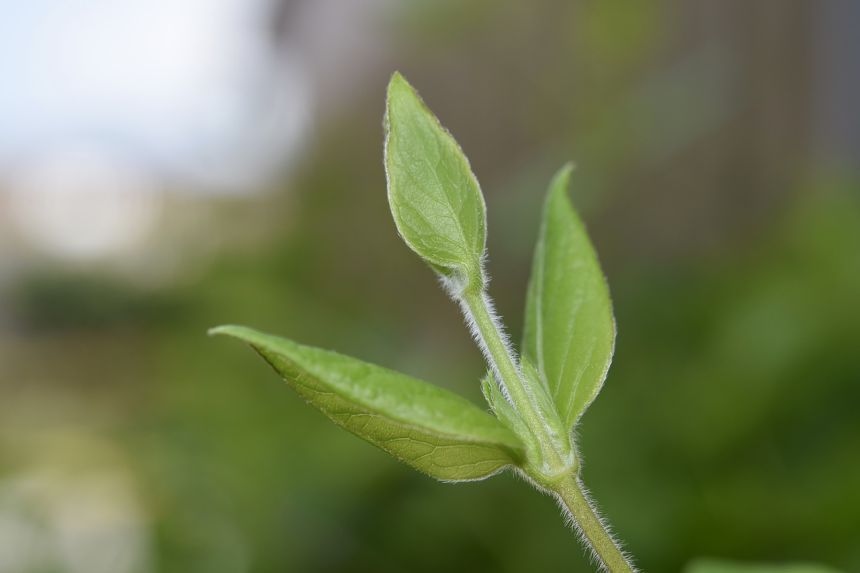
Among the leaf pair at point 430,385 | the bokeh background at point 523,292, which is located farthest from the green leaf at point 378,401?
the bokeh background at point 523,292

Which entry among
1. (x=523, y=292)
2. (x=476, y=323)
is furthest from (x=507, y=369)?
(x=523, y=292)

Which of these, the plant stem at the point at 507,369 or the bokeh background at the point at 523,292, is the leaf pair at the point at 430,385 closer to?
the plant stem at the point at 507,369

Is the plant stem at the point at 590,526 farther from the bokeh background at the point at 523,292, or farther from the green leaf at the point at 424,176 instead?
the bokeh background at the point at 523,292

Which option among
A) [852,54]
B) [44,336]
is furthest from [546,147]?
[44,336]

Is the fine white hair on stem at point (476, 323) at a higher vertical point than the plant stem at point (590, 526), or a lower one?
higher

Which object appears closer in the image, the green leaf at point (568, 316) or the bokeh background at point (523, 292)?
the green leaf at point (568, 316)

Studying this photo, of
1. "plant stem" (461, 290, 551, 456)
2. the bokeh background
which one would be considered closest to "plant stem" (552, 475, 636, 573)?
"plant stem" (461, 290, 551, 456)

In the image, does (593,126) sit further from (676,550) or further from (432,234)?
(432,234)
